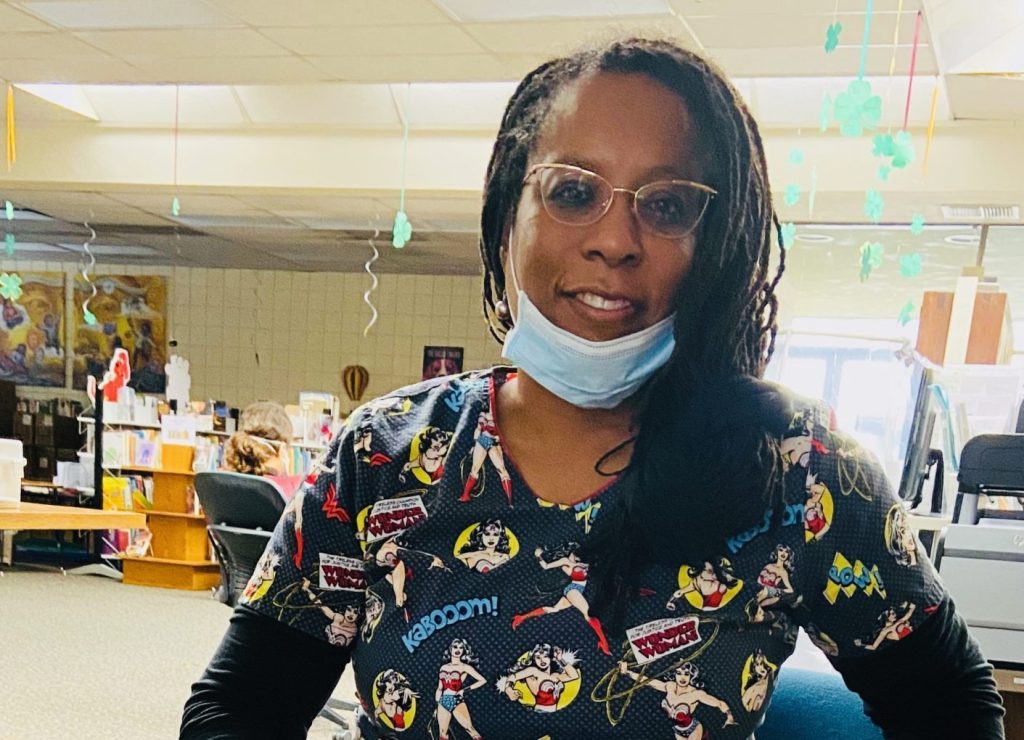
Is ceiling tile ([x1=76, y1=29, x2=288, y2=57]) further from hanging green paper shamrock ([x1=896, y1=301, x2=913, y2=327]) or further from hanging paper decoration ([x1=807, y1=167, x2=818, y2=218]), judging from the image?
hanging green paper shamrock ([x1=896, y1=301, x2=913, y2=327])

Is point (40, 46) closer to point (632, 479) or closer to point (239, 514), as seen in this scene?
point (239, 514)

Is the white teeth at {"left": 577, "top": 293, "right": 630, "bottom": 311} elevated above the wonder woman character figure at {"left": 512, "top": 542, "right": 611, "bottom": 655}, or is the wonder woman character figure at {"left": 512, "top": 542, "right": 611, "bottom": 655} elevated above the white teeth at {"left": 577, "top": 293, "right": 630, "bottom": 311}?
the white teeth at {"left": 577, "top": 293, "right": 630, "bottom": 311}

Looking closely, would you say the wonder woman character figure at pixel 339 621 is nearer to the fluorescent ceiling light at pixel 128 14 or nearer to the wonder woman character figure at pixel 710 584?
the wonder woman character figure at pixel 710 584

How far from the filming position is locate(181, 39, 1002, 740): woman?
2.85 feet


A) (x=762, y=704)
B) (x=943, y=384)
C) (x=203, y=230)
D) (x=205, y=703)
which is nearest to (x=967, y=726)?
(x=762, y=704)

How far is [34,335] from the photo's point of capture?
30.7 ft

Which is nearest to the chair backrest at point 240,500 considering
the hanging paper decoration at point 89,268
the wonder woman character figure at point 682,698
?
the wonder woman character figure at point 682,698

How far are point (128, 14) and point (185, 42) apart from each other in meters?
0.30

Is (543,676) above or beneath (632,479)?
beneath

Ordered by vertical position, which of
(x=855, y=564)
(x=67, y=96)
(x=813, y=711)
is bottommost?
(x=813, y=711)

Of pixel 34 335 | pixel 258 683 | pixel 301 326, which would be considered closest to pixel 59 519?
pixel 258 683

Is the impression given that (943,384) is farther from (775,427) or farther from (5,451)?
(5,451)

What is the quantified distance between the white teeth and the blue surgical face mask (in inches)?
1.2

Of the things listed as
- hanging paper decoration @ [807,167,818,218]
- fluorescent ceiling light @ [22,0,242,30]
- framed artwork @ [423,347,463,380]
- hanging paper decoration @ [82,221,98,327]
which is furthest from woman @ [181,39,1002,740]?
framed artwork @ [423,347,463,380]
